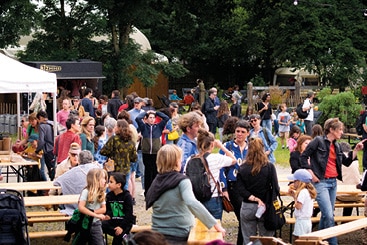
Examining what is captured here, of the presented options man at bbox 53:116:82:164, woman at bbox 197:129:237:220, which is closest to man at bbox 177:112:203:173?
woman at bbox 197:129:237:220

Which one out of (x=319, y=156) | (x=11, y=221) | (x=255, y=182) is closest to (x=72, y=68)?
(x=319, y=156)

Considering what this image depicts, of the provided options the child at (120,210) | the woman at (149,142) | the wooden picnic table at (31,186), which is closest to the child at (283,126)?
the woman at (149,142)

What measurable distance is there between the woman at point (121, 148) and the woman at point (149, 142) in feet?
5.69

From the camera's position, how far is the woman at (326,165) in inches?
453

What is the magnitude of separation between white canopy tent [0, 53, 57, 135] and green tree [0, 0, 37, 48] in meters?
16.3

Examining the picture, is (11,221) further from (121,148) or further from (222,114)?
(222,114)

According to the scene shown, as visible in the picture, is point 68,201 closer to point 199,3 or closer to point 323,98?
point 323,98

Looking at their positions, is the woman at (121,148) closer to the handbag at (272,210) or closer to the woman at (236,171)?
the woman at (236,171)

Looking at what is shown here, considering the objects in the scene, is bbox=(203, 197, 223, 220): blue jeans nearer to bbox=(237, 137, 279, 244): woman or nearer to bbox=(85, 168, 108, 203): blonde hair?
bbox=(237, 137, 279, 244): woman

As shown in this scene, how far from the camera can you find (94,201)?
1026 centimetres

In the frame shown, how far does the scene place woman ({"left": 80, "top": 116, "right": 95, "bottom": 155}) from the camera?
15203 mm

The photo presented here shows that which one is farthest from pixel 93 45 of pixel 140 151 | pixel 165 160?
pixel 165 160

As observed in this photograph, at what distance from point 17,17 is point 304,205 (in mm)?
23742

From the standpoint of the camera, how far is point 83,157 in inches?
476
